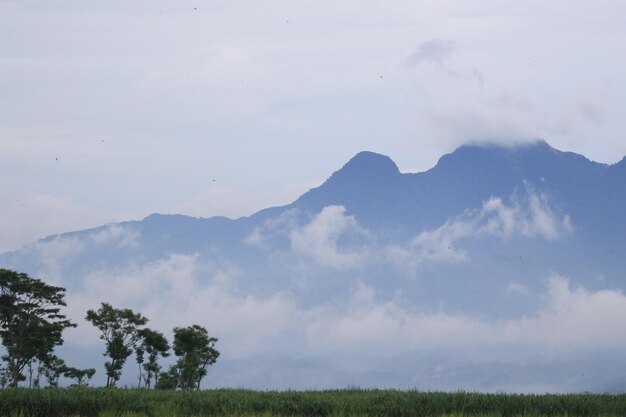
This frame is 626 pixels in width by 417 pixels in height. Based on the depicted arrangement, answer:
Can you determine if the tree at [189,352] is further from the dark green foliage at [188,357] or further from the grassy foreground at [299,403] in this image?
the grassy foreground at [299,403]

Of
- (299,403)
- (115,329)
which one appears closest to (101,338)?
(115,329)

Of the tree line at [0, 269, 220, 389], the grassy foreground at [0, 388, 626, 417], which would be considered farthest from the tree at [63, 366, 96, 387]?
the grassy foreground at [0, 388, 626, 417]

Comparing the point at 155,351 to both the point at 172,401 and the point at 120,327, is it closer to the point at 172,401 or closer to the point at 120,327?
the point at 120,327

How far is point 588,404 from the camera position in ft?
131

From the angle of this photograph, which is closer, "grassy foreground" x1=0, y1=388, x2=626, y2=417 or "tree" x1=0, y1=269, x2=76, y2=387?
"grassy foreground" x1=0, y1=388, x2=626, y2=417

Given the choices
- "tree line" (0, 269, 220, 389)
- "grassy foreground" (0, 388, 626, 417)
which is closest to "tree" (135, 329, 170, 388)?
"tree line" (0, 269, 220, 389)

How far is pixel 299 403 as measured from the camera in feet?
128

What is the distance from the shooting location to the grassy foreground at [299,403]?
36.4 m

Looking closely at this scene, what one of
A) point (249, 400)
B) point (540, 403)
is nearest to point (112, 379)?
point (249, 400)

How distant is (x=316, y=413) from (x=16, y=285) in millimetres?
45936

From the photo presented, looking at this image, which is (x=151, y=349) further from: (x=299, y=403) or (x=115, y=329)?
(x=299, y=403)

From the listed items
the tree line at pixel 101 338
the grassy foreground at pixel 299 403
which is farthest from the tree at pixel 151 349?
the grassy foreground at pixel 299 403

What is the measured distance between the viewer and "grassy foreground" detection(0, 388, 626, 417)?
36.4m

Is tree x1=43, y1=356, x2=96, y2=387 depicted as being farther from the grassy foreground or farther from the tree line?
the grassy foreground
